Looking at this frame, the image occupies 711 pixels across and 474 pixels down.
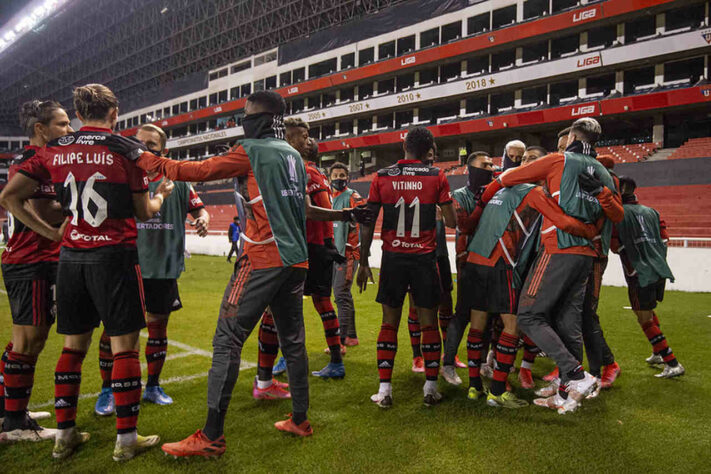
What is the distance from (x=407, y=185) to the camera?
3.75 metres

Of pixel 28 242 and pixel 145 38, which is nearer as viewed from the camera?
pixel 28 242

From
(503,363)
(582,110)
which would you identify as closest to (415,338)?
(503,363)

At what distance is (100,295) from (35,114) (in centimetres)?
151

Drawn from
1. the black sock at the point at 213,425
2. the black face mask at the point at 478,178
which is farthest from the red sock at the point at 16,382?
the black face mask at the point at 478,178

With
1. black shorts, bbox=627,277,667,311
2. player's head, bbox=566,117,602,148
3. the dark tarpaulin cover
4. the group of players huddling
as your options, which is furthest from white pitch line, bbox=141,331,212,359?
the dark tarpaulin cover

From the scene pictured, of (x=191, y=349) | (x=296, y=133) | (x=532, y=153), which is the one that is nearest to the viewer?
(x=296, y=133)

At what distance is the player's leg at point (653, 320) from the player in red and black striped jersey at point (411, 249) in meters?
2.45

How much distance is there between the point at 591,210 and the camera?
3662 mm

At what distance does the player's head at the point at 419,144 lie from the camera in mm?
3830

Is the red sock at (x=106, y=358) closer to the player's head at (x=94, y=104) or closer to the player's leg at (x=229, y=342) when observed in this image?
the player's leg at (x=229, y=342)

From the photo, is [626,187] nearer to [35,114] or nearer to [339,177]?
[339,177]

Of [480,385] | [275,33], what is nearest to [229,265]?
[480,385]

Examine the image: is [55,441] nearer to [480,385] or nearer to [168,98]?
[480,385]

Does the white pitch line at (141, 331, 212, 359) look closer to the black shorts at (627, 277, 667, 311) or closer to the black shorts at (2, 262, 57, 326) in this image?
the black shorts at (2, 262, 57, 326)
